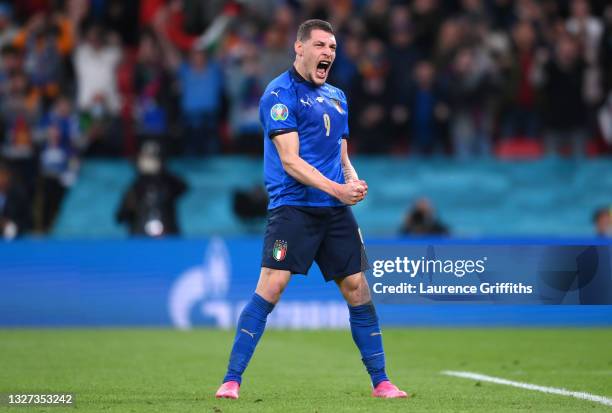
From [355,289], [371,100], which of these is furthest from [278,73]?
[355,289]

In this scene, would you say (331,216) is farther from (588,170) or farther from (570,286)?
(588,170)

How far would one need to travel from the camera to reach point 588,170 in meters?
20.9

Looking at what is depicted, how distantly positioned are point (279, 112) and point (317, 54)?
0.47 meters

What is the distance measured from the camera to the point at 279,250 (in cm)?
835

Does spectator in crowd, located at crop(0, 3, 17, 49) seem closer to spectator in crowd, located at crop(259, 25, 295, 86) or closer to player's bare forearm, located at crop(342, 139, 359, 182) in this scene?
spectator in crowd, located at crop(259, 25, 295, 86)

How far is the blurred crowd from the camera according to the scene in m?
19.9

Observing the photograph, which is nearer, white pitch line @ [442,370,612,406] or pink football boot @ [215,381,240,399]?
A: pink football boot @ [215,381,240,399]

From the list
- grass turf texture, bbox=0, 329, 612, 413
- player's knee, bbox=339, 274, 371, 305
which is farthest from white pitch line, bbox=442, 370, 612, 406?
player's knee, bbox=339, 274, 371, 305

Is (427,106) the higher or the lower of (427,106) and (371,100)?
the lower

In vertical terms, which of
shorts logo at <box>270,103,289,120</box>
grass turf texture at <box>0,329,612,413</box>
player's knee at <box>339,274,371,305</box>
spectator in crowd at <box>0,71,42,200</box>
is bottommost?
grass turf texture at <box>0,329,612,413</box>

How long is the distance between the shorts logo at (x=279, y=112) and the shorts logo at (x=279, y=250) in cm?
82

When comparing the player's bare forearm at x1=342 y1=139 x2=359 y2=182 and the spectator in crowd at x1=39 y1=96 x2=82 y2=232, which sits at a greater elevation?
the spectator in crowd at x1=39 y1=96 x2=82 y2=232

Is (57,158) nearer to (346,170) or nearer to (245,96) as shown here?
(245,96)

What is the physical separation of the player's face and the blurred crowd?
1110 centimetres
